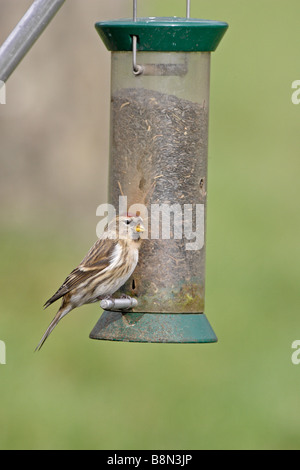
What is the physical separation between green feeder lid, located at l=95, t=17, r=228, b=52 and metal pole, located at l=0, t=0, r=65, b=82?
1.44 meters

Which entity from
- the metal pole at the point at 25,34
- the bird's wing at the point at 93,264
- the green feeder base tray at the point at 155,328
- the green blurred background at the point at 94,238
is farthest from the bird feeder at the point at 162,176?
the green blurred background at the point at 94,238

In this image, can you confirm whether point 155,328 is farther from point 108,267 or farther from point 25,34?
point 25,34

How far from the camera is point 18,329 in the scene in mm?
14117

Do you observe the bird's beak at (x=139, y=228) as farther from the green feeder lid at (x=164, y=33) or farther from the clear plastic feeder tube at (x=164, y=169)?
the green feeder lid at (x=164, y=33)

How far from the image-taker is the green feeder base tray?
7.70m

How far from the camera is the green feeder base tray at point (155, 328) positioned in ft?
25.3

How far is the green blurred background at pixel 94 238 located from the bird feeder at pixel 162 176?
347 centimetres

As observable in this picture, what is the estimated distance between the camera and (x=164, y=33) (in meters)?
7.57

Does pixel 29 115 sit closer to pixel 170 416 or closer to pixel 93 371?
pixel 93 371

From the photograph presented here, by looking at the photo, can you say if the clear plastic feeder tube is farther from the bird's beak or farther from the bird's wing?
the bird's wing

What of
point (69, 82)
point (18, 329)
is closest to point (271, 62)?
point (69, 82)

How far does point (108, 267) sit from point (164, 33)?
1506 mm
